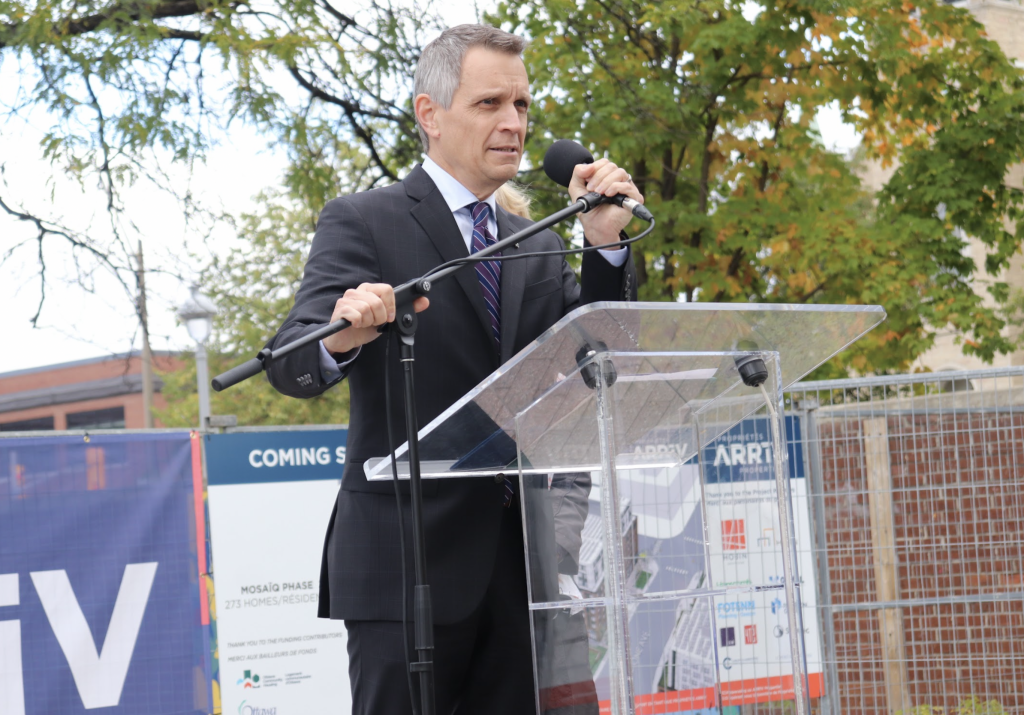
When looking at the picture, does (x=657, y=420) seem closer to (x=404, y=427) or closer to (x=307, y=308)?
(x=404, y=427)

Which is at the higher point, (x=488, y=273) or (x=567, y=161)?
(x=567, y=161)

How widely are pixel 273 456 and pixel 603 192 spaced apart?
364cm

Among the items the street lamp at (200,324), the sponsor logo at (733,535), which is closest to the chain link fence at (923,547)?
the sponsor logo at (733,535)

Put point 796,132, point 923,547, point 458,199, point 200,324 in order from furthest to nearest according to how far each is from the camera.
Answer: point 200,324 → point 796,132 → point 923,547 → point 458,199

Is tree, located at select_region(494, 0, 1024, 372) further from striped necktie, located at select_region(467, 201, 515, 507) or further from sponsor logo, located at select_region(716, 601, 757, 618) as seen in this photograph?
sponsor logo, located at select_region(716, 601, 757, 618)

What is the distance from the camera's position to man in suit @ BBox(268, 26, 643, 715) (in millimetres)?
Result: 2172

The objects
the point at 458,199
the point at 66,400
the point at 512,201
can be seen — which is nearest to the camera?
the point at 458,199

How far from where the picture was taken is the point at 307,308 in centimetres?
216

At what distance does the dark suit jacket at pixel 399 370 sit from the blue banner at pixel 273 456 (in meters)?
2.95

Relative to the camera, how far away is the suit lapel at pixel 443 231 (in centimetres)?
231

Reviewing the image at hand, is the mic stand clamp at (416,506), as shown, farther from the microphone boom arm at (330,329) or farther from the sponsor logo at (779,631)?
the sponsor logo at (779,631)

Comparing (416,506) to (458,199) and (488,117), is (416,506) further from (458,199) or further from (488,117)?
(488,117)

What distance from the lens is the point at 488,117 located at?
2.43 metres

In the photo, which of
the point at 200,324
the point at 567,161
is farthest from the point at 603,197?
the point at 200,324
